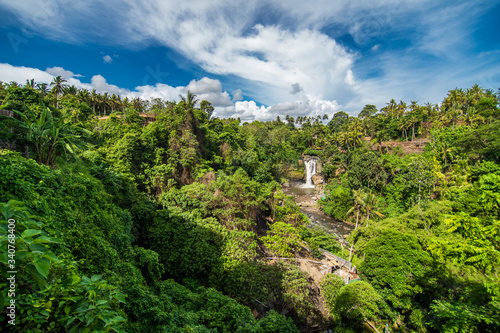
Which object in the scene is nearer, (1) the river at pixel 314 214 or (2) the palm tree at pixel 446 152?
(2) the palm tree at pixel 446 152

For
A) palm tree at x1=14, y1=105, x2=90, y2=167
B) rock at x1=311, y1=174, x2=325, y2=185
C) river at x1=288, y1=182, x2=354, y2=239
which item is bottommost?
river at x1=288, y1=182, x2=354, y2=239

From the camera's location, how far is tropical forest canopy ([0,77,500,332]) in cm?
321

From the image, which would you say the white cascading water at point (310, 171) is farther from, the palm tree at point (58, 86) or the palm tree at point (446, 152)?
the palm tree at point (58, 86)

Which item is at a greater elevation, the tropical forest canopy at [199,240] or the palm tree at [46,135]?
the palm tree at [46,135]

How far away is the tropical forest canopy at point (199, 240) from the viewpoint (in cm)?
321

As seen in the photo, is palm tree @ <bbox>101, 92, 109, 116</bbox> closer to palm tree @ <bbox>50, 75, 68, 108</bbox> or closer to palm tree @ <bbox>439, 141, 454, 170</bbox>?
palm tree @ <bbox>50, 75, 68, 108</bbox>

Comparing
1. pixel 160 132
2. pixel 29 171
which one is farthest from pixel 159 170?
pixel 29 171

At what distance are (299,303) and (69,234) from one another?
500 inches

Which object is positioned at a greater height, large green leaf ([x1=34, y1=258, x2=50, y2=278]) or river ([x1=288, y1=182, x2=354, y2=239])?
large green leaf ([x1=34, y1=258, x2=50, y2=278])

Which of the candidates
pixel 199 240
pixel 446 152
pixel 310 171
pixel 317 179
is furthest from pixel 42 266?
pixel 310 171

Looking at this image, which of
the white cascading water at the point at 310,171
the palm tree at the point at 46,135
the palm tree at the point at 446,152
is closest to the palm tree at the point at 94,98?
the palm tree at the point at 46,135

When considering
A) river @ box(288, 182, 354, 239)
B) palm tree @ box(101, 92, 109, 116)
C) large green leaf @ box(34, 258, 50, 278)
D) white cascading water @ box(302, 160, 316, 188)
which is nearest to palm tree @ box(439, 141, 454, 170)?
river @ box(288, 182, 354, 239)

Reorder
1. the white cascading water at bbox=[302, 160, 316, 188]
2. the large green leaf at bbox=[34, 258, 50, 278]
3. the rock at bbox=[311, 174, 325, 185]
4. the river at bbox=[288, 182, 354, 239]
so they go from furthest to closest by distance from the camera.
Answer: the white cascading water at bbox=[302, 160, 316, 188]
the rock at bbox=[311, 174, 325, 185]
the river at bbox=[288, 182, 354, 239]
the large green leaf at bbox=[34, 258, 50, 278]

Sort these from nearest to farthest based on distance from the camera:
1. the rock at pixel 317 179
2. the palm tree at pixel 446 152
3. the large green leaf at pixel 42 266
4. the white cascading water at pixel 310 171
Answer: the large green leaf at pixel 42 266
the palm tree at pixel 446 152
the rock at pixel 317 179
the white cascading water at pixel 310 171
